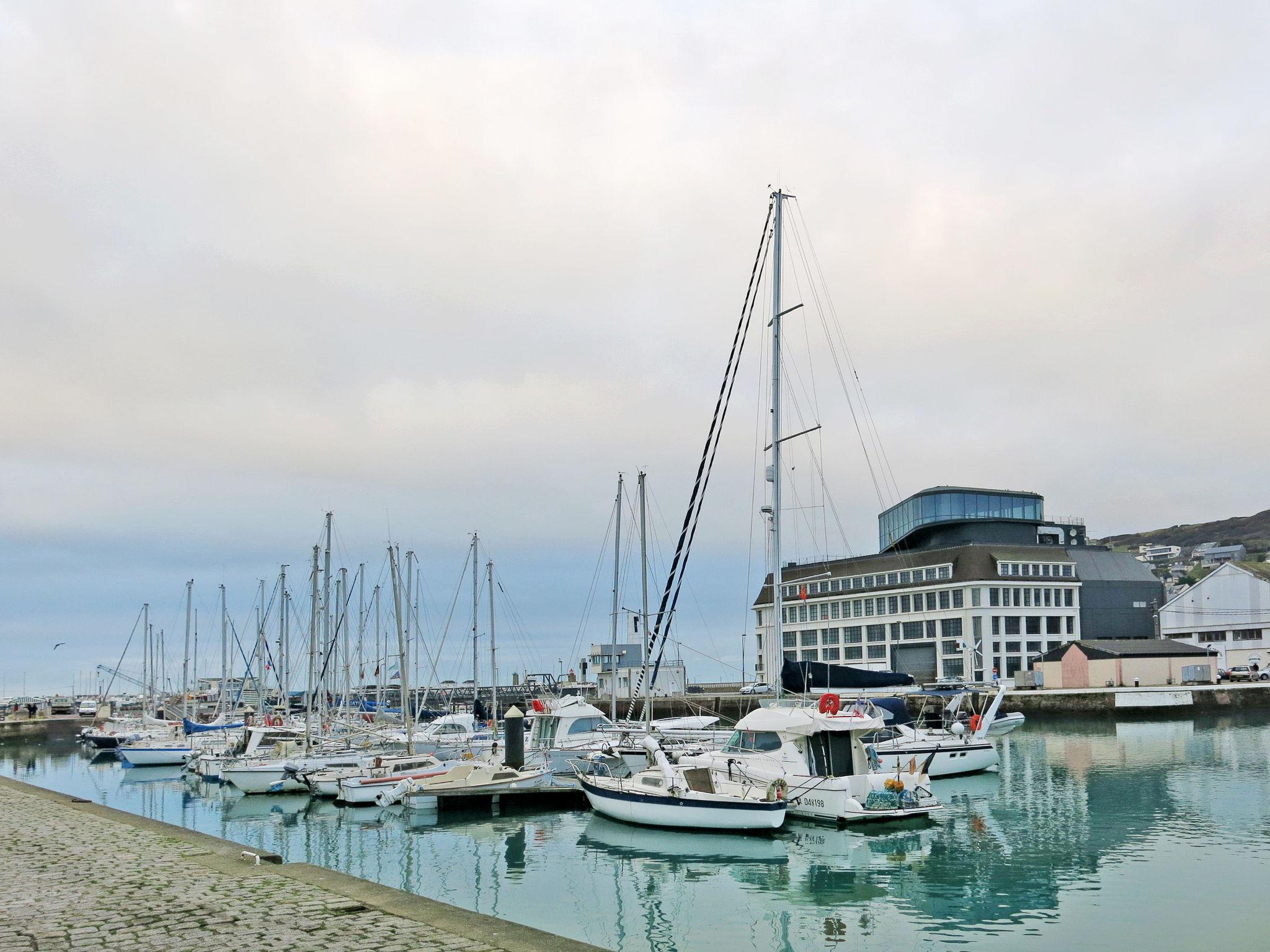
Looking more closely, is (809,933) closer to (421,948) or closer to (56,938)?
(421,948)

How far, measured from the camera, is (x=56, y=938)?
13.1 m

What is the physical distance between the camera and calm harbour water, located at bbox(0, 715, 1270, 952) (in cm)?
2061

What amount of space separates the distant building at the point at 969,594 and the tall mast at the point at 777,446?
70035 mm

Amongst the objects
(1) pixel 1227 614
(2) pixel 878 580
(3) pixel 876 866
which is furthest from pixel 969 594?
(3) pixel 876 866

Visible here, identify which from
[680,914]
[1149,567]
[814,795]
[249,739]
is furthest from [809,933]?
[1149,567]

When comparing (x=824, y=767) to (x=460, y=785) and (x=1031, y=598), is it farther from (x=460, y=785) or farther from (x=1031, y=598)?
(x=1031, y=598)

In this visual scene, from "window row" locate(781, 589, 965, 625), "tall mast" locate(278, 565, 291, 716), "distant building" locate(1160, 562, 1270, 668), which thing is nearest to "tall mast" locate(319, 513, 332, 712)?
"tall mast" locate(278, 565, 291, 716)

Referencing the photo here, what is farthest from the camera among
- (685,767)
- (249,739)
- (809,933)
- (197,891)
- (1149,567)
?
(1149,567)

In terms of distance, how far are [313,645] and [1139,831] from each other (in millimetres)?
42537

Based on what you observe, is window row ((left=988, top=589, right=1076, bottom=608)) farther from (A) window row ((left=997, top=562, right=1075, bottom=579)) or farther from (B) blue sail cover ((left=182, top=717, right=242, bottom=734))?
(B) blue sail cover ((left=182, top=717, right=242, bottom=734))

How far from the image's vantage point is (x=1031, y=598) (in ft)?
361

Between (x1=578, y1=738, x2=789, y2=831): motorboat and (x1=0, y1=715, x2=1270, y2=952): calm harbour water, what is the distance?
51 cm

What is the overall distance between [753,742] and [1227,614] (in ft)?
369

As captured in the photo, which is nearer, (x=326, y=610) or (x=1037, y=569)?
(x=326, y=610)
